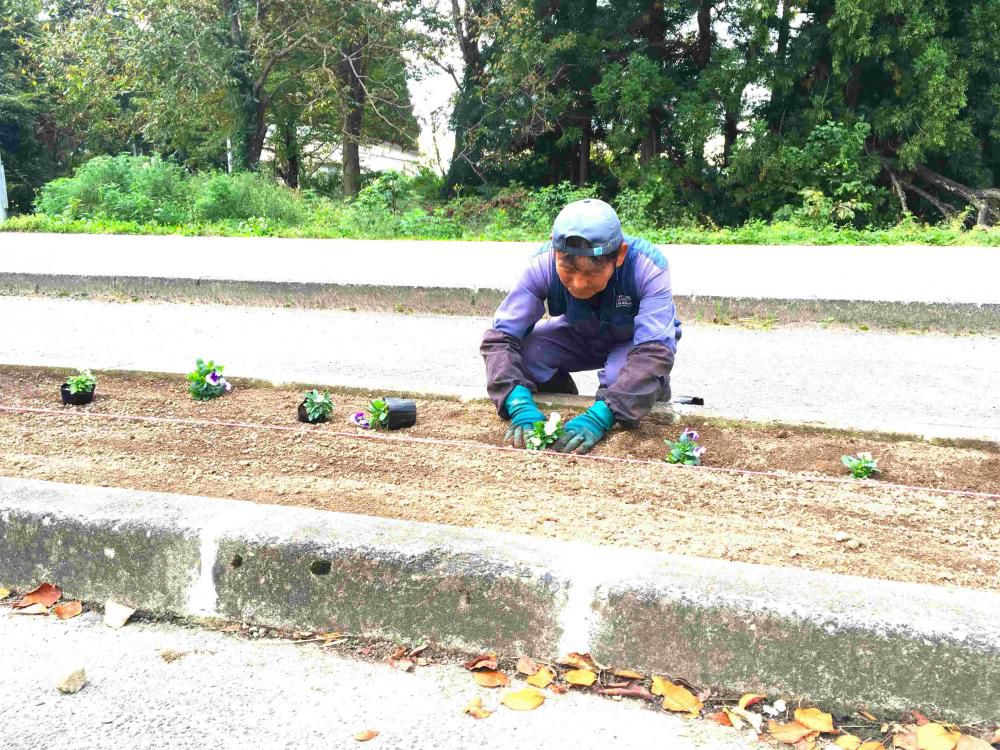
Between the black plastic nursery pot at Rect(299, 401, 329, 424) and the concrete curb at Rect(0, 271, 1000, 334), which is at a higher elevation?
the concrete curb at Rect(0, 271, 1000, 334)

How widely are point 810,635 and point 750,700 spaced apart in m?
0.21

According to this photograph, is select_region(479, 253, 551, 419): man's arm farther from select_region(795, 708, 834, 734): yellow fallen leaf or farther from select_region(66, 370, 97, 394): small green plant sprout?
select_region(795, 708, 834, 734): yellow fallen leaf

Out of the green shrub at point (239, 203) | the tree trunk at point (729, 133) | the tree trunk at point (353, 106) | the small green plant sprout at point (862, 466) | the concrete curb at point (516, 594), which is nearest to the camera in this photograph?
the concrete curb at point (516, 594)

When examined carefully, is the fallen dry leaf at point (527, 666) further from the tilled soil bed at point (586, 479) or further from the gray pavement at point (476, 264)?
the gray pavement at point (476, 264)

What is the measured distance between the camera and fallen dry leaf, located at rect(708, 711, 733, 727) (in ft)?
7.07

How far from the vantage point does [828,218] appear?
19328 millimetres

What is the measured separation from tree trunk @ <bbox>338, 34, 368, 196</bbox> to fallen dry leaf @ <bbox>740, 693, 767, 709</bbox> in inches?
920

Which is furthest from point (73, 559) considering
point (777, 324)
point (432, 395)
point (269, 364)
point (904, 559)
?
point (777, 324)

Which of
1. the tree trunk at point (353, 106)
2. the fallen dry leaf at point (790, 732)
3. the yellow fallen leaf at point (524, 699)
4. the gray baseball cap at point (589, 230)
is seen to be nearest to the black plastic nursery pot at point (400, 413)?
the gray baseball cap at point (589, 230)

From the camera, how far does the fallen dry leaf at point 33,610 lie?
2648 mm

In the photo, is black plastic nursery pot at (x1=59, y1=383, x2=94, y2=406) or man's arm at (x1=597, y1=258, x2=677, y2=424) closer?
man's arm at (x1=597, y1=258, x2=677, y2=424)

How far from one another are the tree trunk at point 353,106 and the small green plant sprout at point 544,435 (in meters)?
21.7

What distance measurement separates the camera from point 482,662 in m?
2.37

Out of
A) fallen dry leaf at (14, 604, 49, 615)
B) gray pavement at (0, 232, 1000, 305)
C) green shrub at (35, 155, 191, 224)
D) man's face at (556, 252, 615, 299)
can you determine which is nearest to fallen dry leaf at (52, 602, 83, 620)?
fallen dry leaf at (14, 604, 49, 615)
